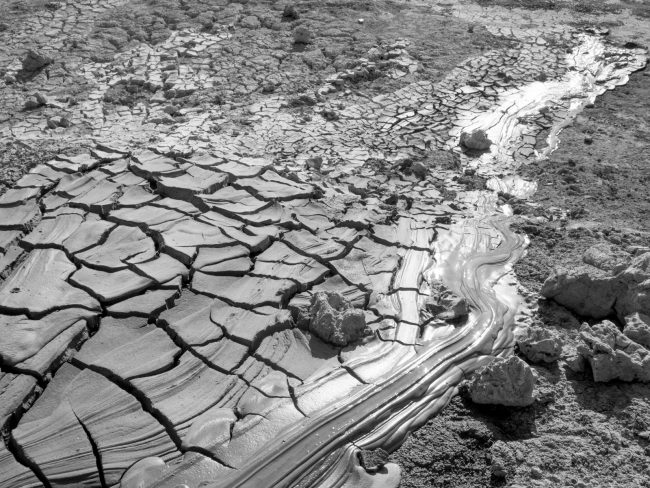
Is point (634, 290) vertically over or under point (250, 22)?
under

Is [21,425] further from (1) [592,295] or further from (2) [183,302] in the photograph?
(1) [592,295]

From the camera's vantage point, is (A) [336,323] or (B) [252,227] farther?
(B) [252,227]

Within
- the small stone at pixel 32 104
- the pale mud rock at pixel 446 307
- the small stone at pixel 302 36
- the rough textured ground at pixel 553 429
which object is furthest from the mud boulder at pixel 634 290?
the small stone at pixel 32 104

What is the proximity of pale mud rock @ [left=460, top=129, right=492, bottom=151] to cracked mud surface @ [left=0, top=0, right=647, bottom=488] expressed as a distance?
0.37 ft

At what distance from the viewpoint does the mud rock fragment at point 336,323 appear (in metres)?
3.33

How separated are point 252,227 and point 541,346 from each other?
1.89 meters

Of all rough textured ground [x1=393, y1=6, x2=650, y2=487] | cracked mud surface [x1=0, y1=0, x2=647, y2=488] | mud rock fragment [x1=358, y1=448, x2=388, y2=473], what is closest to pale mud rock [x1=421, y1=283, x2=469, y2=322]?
cracked mud surface [x1=0, y1=0, x2=647, y2=488]

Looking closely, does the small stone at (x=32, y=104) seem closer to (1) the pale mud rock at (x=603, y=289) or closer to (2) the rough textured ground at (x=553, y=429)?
(2) the rough textured ground at (x=553, y=429)

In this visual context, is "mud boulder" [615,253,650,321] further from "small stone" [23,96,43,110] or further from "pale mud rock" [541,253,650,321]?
"small stone" [23,96,43,110]

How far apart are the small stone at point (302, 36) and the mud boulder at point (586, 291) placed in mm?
4517

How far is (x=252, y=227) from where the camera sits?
13.5 feet

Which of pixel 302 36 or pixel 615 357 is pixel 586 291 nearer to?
pixel 615 357

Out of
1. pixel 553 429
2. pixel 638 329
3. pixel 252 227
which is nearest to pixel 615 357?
pixel 638 329

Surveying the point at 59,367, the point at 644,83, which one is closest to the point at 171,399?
the point at 59,367
